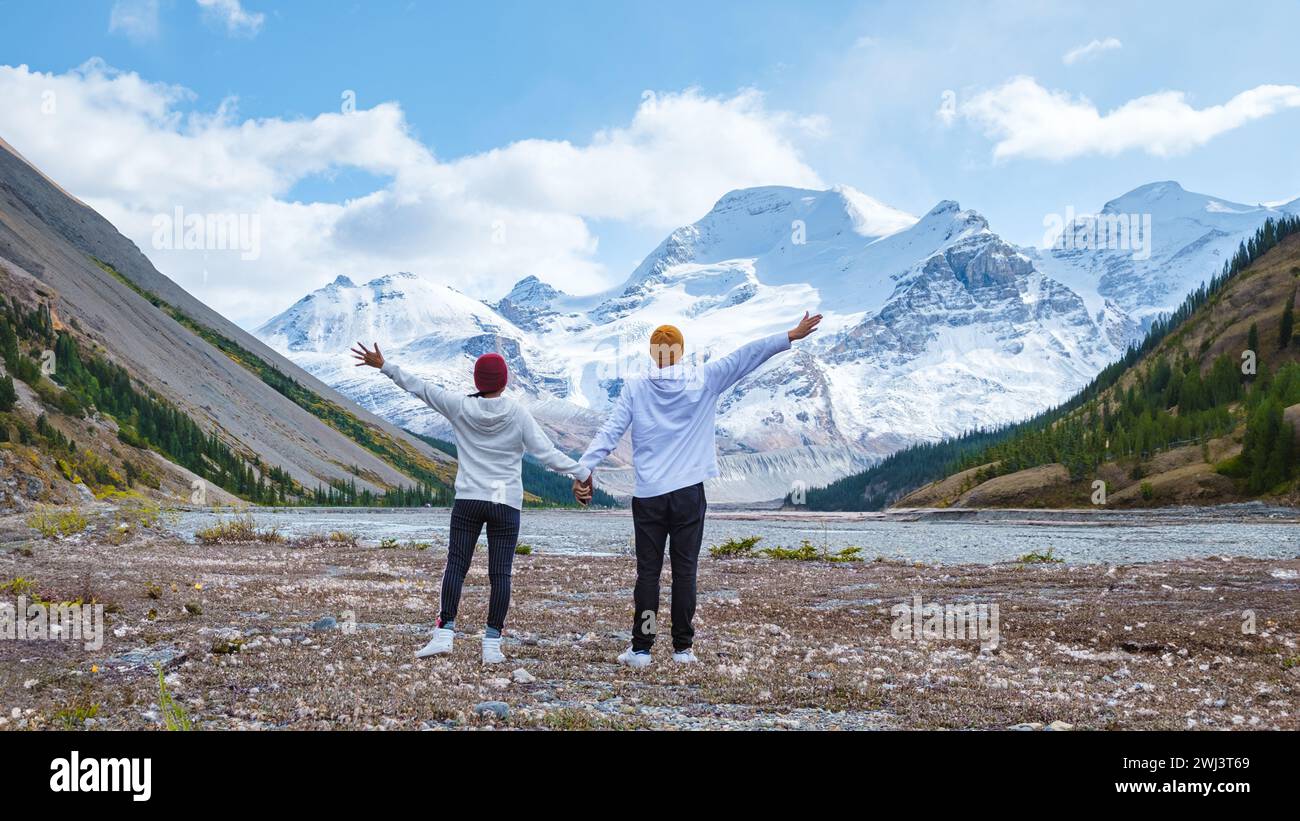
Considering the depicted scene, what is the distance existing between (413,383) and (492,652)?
13.1 feet

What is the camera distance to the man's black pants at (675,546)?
1089 centimetres

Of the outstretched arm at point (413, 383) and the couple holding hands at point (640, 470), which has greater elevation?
the outstretched arm at point (413, 383)

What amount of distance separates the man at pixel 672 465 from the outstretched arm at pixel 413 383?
1.79m

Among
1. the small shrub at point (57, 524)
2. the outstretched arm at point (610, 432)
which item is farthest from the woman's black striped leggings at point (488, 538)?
the small shrub at point (57, 524)

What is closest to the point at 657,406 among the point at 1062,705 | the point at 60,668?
the point at 1062,705

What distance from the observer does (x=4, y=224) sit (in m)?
155

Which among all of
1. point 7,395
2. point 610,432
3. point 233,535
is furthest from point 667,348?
point 7,395

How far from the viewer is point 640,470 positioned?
1117 centimetres

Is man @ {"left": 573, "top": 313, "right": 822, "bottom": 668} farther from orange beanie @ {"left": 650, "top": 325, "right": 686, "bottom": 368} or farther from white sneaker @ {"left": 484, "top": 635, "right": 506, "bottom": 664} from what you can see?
white sneaker @ {"left": 484, "top": 635, "right": 506, "bottom": 664}

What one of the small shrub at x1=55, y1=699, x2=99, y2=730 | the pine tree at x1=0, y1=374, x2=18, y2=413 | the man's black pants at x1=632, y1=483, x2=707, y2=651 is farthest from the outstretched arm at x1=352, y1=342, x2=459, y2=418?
the pine tree at x1=0, y1=374, x2=18, y2=413

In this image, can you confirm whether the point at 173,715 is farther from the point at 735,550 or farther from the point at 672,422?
the point at 735,550

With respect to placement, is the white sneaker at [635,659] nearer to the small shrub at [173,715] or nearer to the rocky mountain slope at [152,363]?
the small shrub at [173,715]

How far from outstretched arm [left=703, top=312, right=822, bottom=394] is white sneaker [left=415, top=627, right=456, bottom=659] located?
4.20 meters

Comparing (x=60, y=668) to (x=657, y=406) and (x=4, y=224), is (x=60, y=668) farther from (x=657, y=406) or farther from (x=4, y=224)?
(x=4, y=224)
